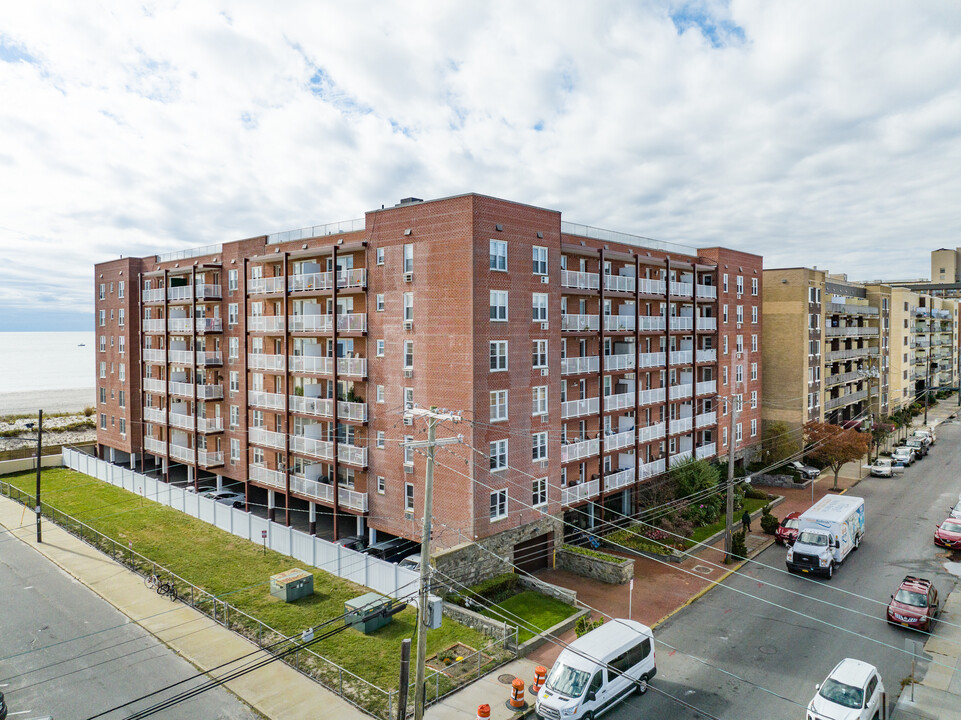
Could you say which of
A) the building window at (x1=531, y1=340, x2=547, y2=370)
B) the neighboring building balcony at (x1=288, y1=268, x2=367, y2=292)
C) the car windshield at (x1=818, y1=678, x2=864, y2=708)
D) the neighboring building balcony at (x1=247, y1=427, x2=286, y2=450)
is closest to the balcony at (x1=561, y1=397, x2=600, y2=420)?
the building window at (x1=531, y1=340, x2=547, y2=370)

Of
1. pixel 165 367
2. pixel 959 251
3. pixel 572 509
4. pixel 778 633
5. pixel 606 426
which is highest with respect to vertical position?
pixel 959 251

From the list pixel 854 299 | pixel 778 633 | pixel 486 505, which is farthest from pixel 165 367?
pixel 854 299

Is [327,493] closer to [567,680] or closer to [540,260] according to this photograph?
[540,260]

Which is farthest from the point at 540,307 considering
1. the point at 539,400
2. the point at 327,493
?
the point at 327,493

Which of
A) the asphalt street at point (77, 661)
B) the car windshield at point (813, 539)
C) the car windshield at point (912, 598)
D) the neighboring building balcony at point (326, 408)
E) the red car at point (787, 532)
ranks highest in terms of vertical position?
the neighboring building balcony at point (326, 408)

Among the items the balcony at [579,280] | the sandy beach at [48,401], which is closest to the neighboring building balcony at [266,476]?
the balcony at [579,280]

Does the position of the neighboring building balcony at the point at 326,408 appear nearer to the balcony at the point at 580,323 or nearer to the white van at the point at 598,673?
the balcony at the point at 580,323

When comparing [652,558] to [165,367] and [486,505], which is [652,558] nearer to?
[486,505]

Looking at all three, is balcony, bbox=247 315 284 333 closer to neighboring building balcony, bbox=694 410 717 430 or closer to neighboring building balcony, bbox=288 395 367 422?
neighboring building balcony, bbox=288 395 367 422
